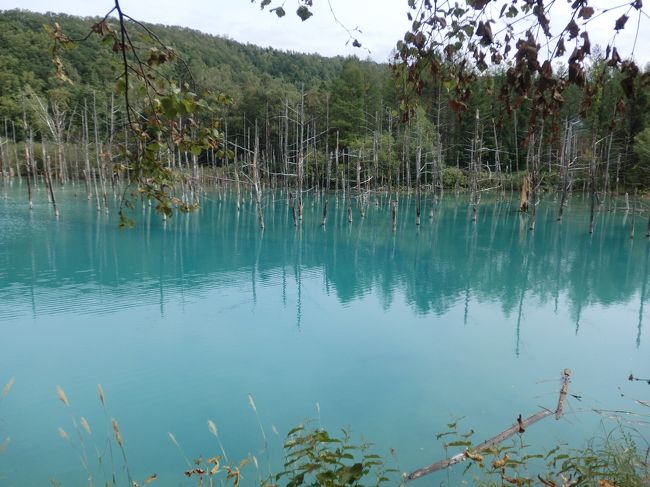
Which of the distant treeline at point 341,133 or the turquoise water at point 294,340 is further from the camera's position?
the distant treeline at point 341,133

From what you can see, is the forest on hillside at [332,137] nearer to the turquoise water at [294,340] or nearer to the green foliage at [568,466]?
the turquoise water at [294,340]

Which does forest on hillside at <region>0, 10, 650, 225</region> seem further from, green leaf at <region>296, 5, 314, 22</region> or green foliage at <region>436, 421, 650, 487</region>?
green leaf at <region>296, 5, 314, 22</region>

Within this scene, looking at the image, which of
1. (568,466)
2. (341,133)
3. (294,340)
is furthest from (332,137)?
(568,466)

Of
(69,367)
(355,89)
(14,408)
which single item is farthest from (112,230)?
(355,89)

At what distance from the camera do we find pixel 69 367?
772 cm

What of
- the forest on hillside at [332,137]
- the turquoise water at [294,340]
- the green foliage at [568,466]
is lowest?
the turquoise water at [294,340]

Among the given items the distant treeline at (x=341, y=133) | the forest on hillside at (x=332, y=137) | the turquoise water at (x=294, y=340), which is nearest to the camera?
the turquoise water at (x=294, y=340)

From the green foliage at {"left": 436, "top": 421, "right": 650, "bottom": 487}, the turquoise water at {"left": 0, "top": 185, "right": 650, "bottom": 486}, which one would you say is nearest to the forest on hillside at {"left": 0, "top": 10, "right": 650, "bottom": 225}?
the turquoise water at {"left": 0, "top": 185, "right": 650, "bottom": 486}

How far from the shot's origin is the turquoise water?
6129mm

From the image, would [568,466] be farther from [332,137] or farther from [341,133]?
[341,133]

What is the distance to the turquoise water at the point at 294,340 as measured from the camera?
20.1ft

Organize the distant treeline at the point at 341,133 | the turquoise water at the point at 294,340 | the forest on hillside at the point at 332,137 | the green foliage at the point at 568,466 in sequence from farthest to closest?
the distant treeline at the point at 341,133 < the forest on hillside at the point at 332,137 < the turquoise water at the point at 294,340 < the green foliage at the point at 568,466

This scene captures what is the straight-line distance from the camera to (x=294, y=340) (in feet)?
30.6

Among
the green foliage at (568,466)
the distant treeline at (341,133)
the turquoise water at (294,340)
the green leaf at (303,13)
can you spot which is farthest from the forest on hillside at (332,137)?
the green leaf at (303,13)
